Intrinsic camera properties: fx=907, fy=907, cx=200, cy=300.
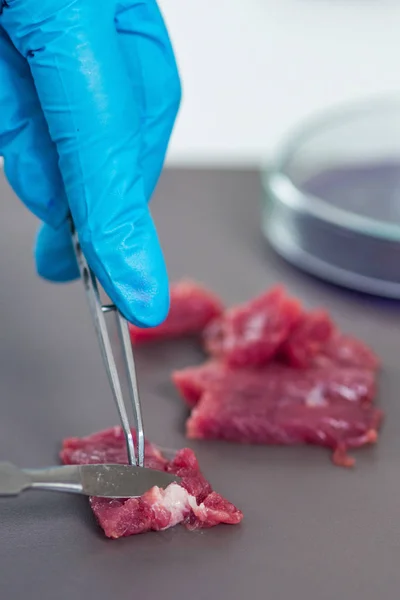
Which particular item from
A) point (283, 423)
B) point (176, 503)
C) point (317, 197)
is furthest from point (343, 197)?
point (176, 503)

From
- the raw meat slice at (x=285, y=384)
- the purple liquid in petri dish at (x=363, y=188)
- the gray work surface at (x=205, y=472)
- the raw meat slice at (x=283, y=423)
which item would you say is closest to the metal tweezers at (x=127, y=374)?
the gray work surface at (x=205, y=472)

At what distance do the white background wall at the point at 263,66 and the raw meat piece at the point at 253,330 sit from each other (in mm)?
2567

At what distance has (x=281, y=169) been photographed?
11.6ft

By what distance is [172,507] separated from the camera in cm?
201

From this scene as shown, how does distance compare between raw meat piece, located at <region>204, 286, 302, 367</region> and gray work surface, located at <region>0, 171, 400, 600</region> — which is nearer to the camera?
gray work surface, located at <region>0, 171, 400, 600</region>

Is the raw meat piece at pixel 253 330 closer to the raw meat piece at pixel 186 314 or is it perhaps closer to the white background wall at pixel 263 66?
the raw meat piece at pixel 186 314

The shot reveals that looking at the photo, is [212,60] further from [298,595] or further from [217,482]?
[298,595]

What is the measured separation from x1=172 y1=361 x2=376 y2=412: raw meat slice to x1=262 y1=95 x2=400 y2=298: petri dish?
1.89 ft

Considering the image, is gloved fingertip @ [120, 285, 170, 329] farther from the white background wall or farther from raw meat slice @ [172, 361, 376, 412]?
the white background wall

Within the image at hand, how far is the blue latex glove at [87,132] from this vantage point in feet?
6.63

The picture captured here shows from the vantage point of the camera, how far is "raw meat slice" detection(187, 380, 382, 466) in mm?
2357

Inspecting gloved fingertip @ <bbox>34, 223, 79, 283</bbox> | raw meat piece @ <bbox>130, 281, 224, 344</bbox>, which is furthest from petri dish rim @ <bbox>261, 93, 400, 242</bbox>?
gloved fingertip @ <bbox>34, 223, 79, 283</bbox>

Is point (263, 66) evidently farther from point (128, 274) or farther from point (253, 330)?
point (128, 274)

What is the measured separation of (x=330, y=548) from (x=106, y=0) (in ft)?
4.46
